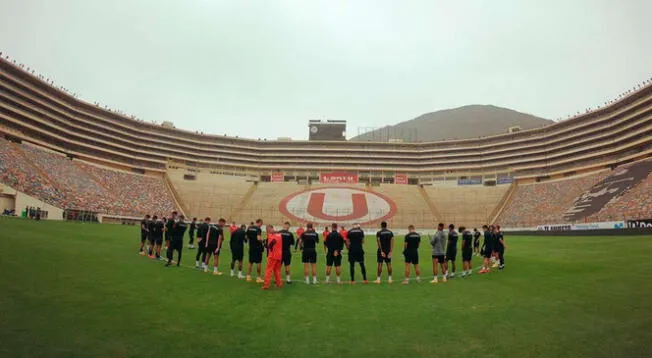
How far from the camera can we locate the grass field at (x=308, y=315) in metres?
5.12

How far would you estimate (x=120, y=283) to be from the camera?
353 inches

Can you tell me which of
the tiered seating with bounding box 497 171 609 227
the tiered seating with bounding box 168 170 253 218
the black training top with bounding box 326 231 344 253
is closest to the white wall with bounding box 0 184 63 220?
the tiered seating with bounding box 168 170 253 218

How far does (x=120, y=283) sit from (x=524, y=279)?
1051 centimetres

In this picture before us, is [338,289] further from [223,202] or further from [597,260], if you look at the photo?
[223,202]

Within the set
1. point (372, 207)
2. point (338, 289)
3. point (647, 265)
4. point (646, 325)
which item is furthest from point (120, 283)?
point (372, 207)

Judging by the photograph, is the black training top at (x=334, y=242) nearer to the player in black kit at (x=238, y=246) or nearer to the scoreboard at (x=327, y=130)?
the player in black kit at (x=238, y=246)

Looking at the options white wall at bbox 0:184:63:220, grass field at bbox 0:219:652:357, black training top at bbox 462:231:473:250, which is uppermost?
white wall at bbox 0:184:63:220

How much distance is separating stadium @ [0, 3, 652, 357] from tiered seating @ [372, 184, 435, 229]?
39cm

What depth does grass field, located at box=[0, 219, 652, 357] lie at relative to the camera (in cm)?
512

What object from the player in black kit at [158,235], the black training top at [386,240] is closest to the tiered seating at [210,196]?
the player in black kit at [158,235]

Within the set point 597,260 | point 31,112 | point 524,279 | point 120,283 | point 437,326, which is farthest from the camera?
point 31,112

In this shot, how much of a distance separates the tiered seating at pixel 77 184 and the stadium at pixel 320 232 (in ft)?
1.13

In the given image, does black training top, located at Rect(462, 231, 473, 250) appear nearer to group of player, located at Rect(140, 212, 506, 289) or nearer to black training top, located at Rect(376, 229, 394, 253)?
group of player, located at Rect(140, 212, 506, 289)

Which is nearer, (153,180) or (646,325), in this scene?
(646,325)
